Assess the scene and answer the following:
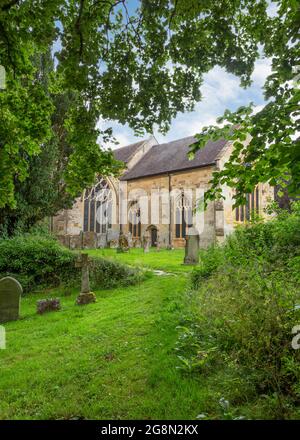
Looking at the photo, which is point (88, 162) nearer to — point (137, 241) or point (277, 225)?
point (277, 225)

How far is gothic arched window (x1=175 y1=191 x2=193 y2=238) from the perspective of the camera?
24.2m

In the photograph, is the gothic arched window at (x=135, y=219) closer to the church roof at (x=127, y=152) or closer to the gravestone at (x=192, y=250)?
the church roof at (x=127, y=152)

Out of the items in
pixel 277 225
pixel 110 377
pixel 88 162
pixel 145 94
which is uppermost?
pixel 145 94

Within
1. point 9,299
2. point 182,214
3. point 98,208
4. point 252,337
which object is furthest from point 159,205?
point 252,337

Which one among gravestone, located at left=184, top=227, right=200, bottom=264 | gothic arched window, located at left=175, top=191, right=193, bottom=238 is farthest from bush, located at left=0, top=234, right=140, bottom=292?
gothic arched window, located at left=175, top=191, right=193, bottom=238

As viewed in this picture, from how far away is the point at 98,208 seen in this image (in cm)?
2698

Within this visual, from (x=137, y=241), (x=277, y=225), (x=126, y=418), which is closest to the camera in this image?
(x=126, y=418)

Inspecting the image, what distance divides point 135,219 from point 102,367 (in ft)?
78.2

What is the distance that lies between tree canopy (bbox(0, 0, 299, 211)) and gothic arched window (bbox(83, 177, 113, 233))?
2127 centimetres

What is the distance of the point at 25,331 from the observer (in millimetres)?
6457


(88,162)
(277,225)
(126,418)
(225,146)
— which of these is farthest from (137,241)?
(126,418)

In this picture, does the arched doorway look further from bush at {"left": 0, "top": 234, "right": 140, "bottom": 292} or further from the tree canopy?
the tree canopy

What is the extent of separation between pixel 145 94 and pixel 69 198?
12.0 m
